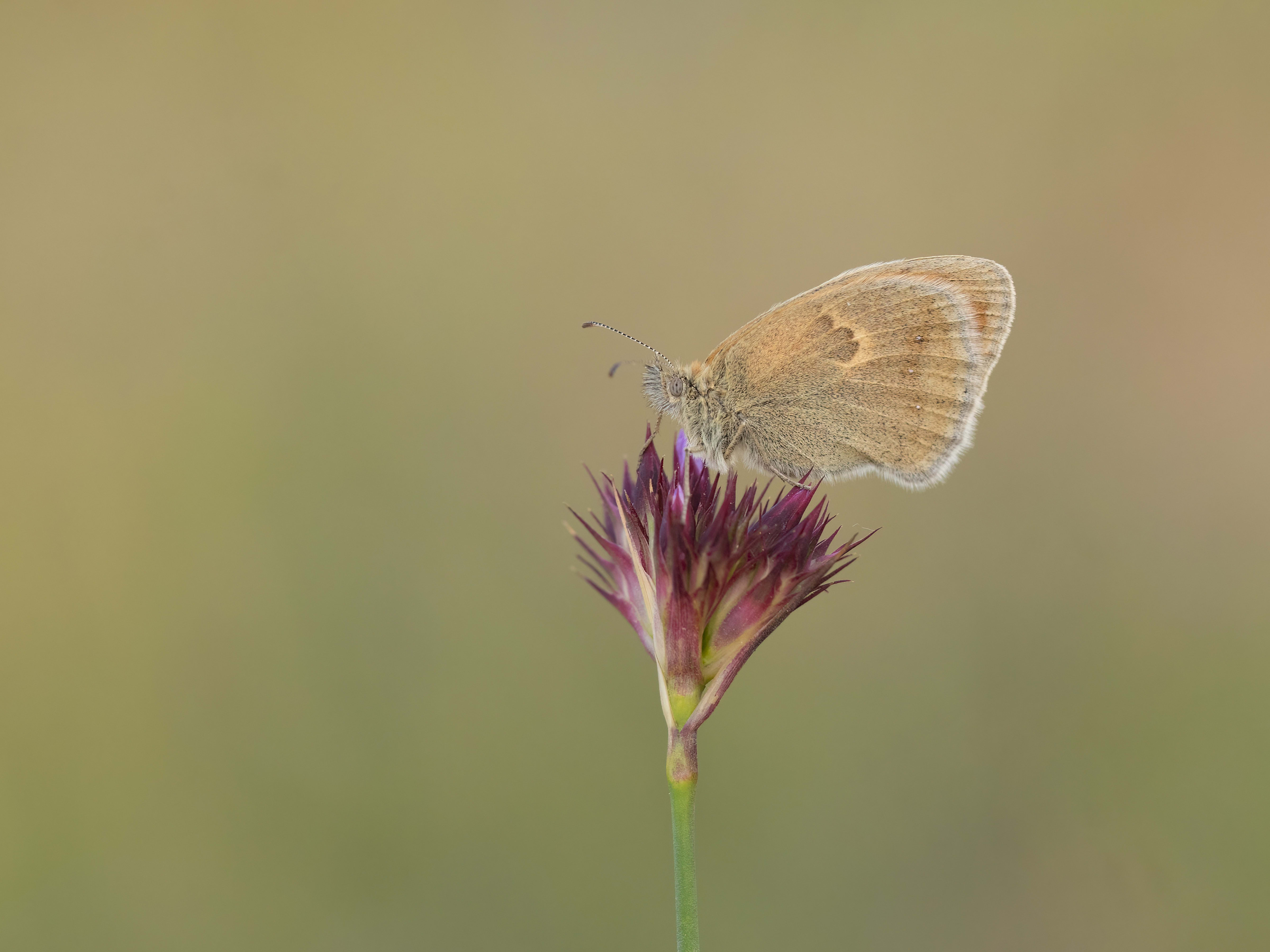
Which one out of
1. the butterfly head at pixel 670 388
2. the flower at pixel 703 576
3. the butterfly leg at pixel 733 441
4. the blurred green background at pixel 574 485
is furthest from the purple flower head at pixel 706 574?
the blurred green background at pixel 574 485

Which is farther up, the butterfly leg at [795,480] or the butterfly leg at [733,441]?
the butterfly leg at [733,441]

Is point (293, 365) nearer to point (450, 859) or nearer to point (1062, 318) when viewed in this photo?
point (450, 859)

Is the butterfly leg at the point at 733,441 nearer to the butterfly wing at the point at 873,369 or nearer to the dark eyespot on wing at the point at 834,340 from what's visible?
the butterfly wing at the point at 873,369

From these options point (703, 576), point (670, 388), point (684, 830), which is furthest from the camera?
point (670, 388)

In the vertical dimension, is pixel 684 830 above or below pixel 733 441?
below

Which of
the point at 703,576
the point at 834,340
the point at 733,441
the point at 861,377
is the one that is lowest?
the point at 703,576

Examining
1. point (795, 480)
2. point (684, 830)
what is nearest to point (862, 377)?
point (795, 480)

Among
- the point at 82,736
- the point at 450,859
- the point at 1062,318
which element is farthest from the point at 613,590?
the point at 1062,318

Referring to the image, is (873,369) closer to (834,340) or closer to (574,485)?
(834,340)
